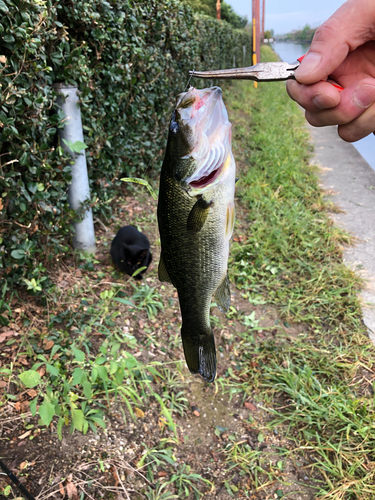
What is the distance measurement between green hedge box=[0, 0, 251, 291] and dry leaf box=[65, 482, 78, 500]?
4.61 feet

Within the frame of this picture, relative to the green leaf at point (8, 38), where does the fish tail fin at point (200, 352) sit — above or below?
below

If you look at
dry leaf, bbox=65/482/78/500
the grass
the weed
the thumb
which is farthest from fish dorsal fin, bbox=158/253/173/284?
the weed

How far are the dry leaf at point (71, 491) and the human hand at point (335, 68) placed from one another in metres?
2.35

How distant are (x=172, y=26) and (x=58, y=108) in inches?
123

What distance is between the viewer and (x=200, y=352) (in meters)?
1.35

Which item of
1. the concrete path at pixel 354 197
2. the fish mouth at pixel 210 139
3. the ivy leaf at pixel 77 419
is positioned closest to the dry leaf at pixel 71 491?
the ivy leaf at pixel 77 419

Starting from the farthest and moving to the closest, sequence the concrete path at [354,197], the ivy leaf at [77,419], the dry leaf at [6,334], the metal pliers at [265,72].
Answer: the concrete path at [354,197]
the dry leaf at [6,334]
the ivy leaf at [77,419]
the metal pliers at [265,72]

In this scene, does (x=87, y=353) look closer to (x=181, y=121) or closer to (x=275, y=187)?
(x=181, y=121)

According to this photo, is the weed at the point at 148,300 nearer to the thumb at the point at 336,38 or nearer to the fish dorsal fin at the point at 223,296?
the fish dorsal fin at the point at 223,296

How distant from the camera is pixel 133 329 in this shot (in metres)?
3.25

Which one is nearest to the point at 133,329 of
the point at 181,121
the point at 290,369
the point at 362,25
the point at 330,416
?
the point at 290,369

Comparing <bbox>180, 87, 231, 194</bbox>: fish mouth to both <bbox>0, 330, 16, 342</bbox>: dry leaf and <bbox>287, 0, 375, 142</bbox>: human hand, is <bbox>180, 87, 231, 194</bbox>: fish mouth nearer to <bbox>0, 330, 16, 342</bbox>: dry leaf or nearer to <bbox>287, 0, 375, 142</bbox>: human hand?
<bbox>287, 0, 375, 142</bbox>: human hand

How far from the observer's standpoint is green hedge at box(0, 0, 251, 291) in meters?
2.55

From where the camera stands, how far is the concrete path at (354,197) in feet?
13.9
